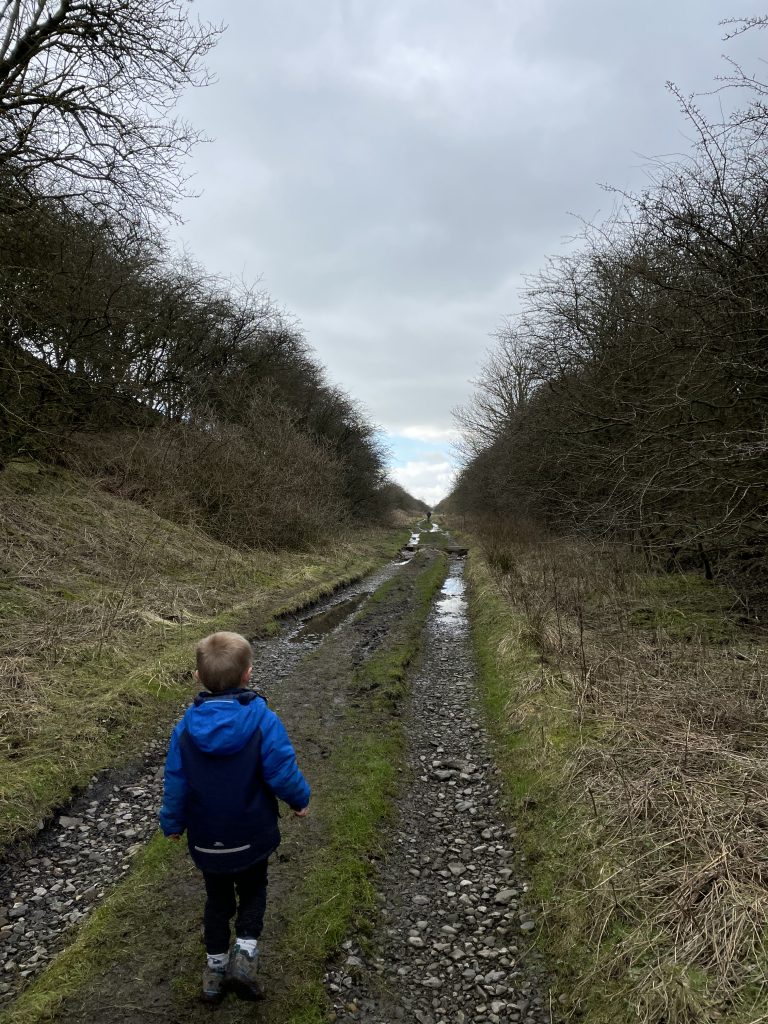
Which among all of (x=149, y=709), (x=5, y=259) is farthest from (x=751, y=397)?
(x=5, y=259)

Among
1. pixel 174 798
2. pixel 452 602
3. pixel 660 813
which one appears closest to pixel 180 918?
pixel 174 798

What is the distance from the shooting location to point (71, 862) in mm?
4426

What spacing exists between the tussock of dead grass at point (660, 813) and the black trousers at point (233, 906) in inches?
71.2

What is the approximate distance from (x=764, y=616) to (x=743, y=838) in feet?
21.4

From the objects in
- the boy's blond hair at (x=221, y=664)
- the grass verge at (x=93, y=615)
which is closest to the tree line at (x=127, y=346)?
the grass verge at (x=93, y=615)

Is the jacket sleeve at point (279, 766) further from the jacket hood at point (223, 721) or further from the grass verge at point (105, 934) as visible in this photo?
the grass verge at point (105, 934)

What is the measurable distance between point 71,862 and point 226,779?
2564 millimetres

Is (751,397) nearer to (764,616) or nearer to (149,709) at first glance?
(764,616)

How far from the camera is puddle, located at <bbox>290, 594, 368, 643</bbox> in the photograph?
12.2 m

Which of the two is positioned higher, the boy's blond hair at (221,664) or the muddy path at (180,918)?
the boy's blond hair at (221,664)

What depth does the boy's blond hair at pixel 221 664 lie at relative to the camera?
304cm

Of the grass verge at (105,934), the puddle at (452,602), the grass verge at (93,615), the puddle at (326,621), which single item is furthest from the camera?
A: the puddle at (452,602)

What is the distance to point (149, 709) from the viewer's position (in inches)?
280

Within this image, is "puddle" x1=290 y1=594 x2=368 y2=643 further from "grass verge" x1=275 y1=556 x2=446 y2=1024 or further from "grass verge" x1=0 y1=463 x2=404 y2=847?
"grass verge" x1=275 y1=556 x2=446 y2=1024
